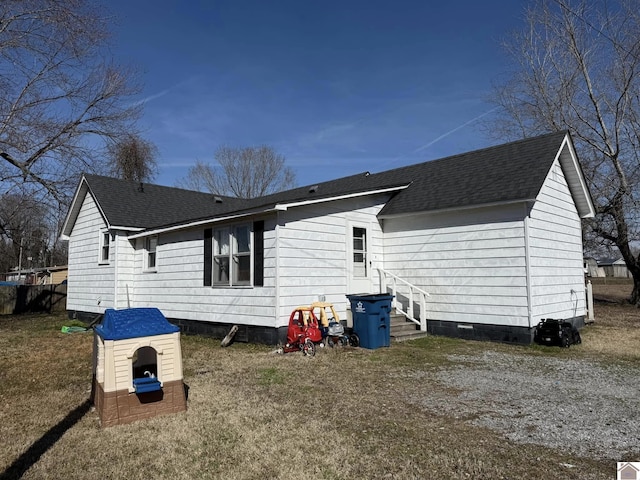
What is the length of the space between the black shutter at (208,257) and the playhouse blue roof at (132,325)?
5.82m

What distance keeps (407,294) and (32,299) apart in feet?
60.7

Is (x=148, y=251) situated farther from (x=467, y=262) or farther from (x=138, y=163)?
(x=138, y=163)

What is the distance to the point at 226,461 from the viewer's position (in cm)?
371

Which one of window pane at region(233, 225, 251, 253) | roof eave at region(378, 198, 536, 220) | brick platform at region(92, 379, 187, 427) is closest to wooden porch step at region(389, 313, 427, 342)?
roof eave at region(378, 198, 536, 220)

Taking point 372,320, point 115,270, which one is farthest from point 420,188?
point 115,270

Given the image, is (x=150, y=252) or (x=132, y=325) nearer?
(x=132, y=325)

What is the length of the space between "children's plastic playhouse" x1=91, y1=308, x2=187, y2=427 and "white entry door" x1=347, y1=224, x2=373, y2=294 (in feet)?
21.4

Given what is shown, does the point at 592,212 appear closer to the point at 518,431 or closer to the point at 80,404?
the point at 518,431

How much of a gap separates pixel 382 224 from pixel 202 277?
16.8 feet

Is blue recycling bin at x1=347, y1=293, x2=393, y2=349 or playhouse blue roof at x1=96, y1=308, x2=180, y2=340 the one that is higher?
playhouse blue roof at x1=96, y1=308, x2=180, y2=340

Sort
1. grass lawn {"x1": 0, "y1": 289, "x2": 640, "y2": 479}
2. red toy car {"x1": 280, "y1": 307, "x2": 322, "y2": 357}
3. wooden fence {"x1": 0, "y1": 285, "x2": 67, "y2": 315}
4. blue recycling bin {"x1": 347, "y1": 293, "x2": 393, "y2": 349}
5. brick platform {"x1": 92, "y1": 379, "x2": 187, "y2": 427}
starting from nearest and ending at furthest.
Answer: grass lawn {"x1": 0, "y1": 289, "x2": 640, "y2": 479}
brick platform {"x1": 92, "y1": 379, "x2": 187, "y2": 427}
red toy car {"x1": 280, "y1": 307, "x2": 322, "y2": 357}
blue recycling bin {"x1": 347, "y1": 293, "x2": 393, "y2": 349}
wooden fence {"x1": 0, "y1": 285, "x2": 67, "y2": 315}

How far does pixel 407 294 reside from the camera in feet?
38.0

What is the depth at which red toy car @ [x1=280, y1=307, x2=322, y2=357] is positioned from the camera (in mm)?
8461

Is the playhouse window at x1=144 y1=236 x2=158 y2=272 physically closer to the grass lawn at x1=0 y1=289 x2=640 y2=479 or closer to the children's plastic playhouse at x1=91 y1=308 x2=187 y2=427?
the grass lawn at x1=0 y1=289 x2=640 y2=479
